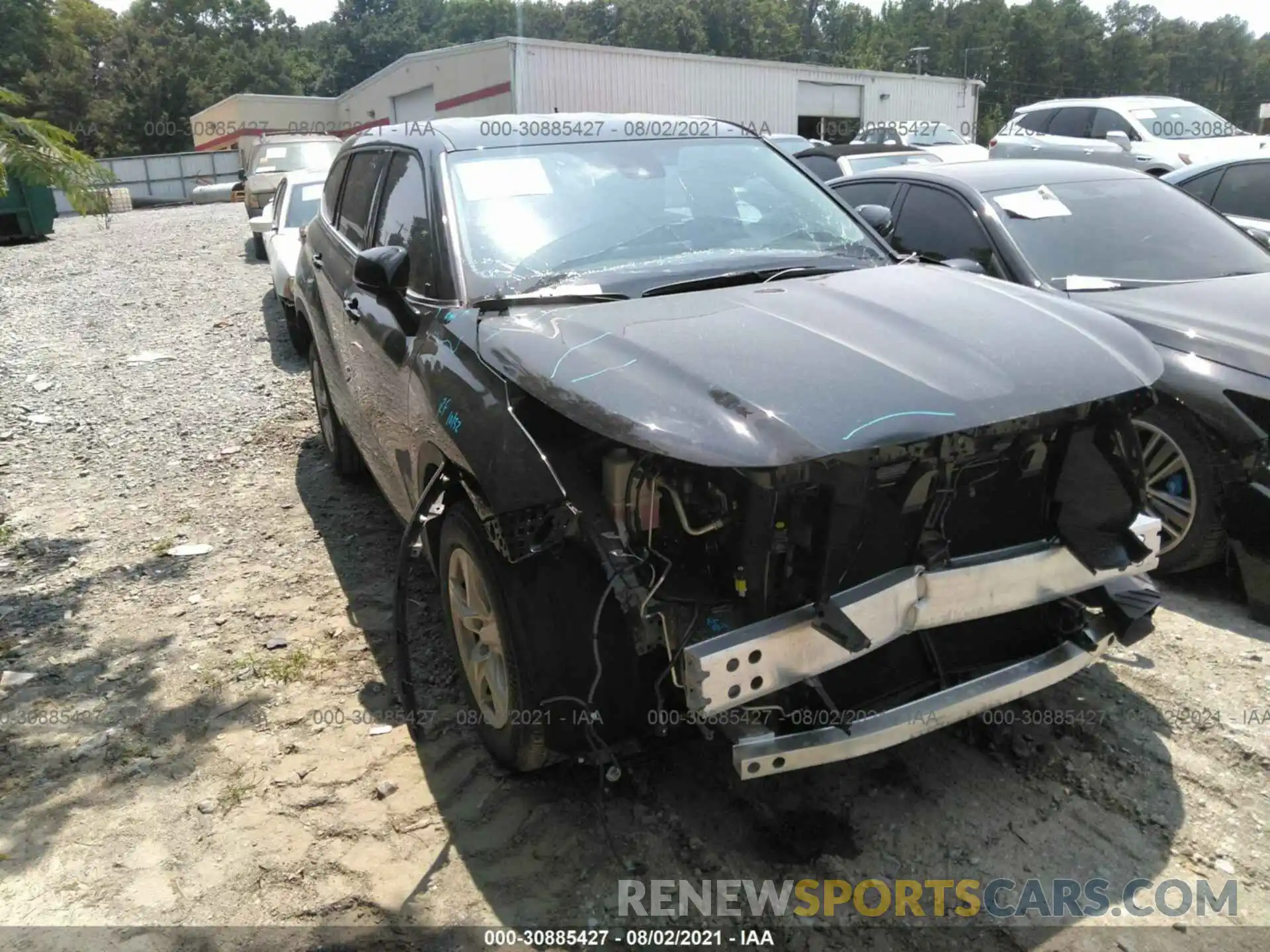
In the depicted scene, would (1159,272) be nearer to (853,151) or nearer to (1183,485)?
(1183,485)

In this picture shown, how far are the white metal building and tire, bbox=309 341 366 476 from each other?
14.0m

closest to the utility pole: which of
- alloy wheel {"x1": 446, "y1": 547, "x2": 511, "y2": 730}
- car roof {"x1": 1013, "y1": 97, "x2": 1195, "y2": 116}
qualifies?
car roof {"x1": 1013, "y1": 97, "x2": 1195, "y2": 116}

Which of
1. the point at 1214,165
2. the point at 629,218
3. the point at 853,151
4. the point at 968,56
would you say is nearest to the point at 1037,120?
the point at 853,151

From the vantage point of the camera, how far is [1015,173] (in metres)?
5.55

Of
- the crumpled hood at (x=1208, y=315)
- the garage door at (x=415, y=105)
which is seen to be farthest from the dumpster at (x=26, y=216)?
the crumpled hood at (x=1208, y=315)

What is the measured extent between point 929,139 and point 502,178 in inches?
707

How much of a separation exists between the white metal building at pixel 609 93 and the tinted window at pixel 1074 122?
26.2ft

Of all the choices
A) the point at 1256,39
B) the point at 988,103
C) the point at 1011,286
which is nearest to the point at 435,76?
the point at 1011,286

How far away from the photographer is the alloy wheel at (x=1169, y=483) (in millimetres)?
4035

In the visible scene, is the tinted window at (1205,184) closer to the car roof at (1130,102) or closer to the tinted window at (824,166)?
the tinted window at (824,166)

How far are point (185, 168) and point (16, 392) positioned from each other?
33.6 m

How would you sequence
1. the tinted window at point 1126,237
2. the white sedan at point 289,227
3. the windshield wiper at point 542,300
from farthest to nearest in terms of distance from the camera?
the white sedan at point 289,227 → the tinted window at point 1126,237 → the windshield wiper at point 542,300

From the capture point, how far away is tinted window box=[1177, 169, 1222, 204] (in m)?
7.52

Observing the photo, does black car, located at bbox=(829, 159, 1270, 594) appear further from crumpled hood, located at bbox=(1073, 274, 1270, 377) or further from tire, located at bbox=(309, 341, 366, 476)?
tire, located at bbox=(309, 341, 366, 476)
